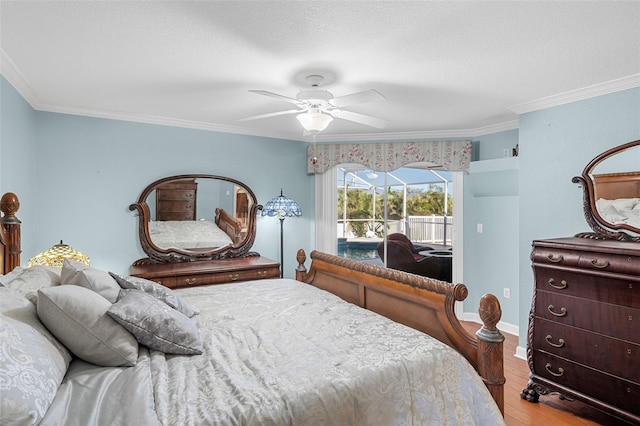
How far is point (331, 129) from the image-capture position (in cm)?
446

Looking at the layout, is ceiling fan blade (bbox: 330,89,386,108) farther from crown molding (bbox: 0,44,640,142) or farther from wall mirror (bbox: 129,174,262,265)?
wall mirror (bbox: 129,174,262,265)

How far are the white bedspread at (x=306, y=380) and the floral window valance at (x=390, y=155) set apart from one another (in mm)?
2978

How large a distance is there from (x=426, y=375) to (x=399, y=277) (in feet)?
2.31

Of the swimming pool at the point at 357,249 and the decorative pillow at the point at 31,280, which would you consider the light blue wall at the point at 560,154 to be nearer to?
the swimming pool at the point at 357,249

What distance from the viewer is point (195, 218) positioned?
166 inches

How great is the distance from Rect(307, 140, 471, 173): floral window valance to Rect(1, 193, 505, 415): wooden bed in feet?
7.17

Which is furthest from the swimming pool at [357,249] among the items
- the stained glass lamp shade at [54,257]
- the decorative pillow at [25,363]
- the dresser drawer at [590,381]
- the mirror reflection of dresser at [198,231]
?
the decorative pillow at [25,363]

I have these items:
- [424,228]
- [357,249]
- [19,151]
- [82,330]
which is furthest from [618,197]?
[19,151]

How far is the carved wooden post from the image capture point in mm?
1686

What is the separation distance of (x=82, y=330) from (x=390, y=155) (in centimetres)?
397

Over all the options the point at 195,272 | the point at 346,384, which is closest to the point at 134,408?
the point at 346,384

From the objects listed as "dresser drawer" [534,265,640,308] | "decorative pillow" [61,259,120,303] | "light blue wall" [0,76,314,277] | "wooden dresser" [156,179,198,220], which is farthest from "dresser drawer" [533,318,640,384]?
"wooden dresser" [156,179,198,220]

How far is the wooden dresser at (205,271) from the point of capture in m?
3.54

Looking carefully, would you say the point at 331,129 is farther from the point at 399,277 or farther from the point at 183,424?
the point at 183,424
